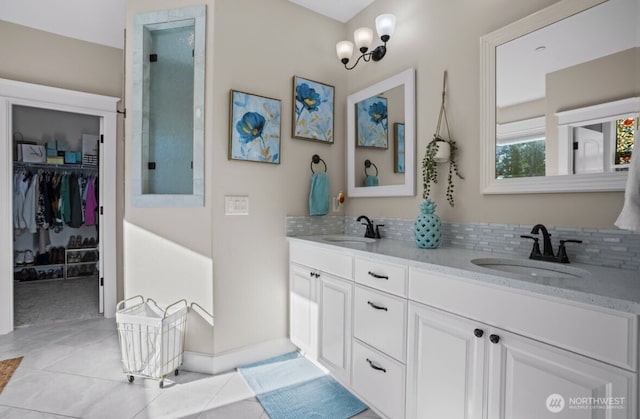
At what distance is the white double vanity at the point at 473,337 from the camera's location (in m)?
0.88

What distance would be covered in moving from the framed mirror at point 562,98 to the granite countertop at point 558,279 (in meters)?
0.39

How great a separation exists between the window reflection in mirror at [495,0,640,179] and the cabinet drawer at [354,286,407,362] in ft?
3.01

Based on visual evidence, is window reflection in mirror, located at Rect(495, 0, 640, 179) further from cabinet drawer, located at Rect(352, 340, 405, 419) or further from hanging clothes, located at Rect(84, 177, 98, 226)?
hanging clothes, located at Rect(84, 177, 98, 226)

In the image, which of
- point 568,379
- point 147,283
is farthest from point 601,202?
point 147,283

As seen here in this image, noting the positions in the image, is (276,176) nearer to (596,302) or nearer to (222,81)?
(222,81)

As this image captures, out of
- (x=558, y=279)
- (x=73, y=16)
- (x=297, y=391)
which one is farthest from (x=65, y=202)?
(x=558, y=279)

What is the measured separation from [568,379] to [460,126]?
138 cm

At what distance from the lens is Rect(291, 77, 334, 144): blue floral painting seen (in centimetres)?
246

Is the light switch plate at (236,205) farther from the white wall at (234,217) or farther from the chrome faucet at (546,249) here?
the chrome faucet at (546,249)

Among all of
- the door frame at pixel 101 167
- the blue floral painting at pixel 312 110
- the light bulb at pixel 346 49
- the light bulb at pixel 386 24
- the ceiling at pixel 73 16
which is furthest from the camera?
the door frame at pixel 101 167

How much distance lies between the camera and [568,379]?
36.9 inches

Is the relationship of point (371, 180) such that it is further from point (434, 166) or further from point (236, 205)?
point (236, 205)

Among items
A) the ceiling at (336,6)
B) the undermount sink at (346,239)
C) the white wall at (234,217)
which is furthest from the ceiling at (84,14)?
the undermount sink at (346,239)

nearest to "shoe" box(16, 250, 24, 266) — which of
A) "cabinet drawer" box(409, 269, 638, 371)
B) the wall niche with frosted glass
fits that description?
the wall niche with frosted glass
